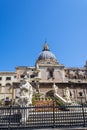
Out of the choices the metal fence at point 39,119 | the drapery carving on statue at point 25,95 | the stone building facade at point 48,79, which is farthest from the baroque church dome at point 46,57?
the metal fence at point 39,119

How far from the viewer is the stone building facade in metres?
42.0

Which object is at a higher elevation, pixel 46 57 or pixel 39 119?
pixel 46 57

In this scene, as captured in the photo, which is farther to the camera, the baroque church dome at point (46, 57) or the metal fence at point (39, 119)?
the baroque church dome at point (46, 57)

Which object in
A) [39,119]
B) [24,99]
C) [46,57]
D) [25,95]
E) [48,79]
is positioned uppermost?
[46,57]

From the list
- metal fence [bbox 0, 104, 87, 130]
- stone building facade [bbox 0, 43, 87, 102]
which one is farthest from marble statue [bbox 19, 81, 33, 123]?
stone building facade [bbox 0, 43, 87, 102]

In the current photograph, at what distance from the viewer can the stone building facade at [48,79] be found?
42.0m

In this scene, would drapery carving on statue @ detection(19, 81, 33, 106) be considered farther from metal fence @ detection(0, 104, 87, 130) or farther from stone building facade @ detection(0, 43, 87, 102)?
stone building facade @ detection(0, 43, 87, 102)

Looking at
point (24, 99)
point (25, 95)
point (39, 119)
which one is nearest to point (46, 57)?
point (25, 95)

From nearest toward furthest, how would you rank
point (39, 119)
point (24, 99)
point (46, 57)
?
1. point (39, 119)
2. point (24, 99)
3. point (46, 57)

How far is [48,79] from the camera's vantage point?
46.6 m

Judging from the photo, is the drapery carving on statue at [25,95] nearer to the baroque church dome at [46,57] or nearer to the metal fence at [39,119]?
the metal fence at [39,119]

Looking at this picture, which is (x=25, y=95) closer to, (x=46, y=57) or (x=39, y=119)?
(x=39, y=119)

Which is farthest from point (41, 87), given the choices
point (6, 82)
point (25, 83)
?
point (25, 83)

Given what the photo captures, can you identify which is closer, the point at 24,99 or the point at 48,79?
the point at 24,99
